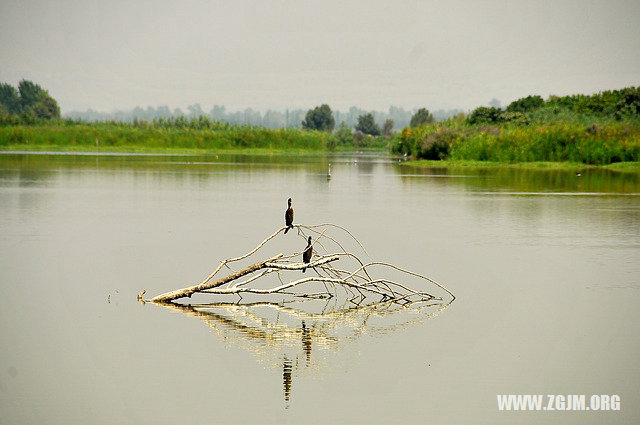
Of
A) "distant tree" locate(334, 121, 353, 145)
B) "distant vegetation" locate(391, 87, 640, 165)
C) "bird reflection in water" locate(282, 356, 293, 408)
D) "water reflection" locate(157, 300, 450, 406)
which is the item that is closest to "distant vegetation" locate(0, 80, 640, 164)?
"distant vegetation" locate(391, 87, 640, 165)

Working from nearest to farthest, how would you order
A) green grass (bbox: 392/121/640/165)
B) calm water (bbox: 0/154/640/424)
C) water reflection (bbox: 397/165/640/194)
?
1. calm water (bbox: 0/154/640/424)
2. water reflection (bbox: 397/165/640/194)
3. green grass (bbox: 392/121/640/165)

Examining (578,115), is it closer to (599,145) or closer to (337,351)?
(599,145)

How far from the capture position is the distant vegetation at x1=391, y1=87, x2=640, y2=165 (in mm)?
50906

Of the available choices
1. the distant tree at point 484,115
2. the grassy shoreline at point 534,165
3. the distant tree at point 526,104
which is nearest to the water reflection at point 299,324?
the grassy shoreline at point 534,165

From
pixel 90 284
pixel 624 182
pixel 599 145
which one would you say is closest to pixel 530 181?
pixel 624 182

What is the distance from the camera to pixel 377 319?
1098 centimetres

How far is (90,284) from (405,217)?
1169 centimetres

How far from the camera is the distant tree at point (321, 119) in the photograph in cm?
13850

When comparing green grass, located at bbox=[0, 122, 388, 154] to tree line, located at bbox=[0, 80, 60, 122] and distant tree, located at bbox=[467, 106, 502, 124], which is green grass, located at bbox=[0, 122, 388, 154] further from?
tree line, located at bbox=[0, 80, 60, 122]

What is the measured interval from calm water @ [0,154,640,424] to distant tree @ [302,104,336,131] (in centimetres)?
11675

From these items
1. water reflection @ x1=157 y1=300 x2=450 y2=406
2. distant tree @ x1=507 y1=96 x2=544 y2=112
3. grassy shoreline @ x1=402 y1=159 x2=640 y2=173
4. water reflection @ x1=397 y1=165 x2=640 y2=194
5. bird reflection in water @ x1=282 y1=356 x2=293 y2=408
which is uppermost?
distant tree @ x1=507 y1=96 x2=544 y2=112

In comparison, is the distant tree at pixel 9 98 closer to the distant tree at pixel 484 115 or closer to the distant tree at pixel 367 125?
the distant tree at pixel 367 125

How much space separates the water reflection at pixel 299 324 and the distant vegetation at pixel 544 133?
41.1 m

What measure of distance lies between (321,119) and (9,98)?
49.2 m
